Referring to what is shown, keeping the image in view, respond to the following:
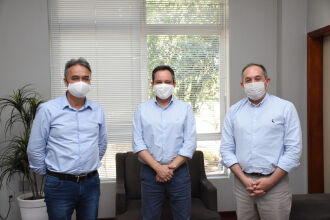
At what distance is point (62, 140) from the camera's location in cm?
208

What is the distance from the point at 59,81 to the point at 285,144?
2.60 meters

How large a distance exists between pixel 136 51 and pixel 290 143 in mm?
2195

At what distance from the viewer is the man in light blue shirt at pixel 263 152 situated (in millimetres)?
2094

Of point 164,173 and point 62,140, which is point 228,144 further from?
point 62,140

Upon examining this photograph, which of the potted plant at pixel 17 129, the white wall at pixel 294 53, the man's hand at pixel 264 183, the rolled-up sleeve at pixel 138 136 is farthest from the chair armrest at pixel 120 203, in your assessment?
the white wall at pixel 294 53

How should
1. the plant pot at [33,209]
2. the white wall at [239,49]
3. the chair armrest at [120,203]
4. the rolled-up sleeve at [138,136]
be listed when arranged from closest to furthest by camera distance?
the rolled-up sleeve at [138,136] < the chair armrest at [120,203] < the plant pot at [33,209] < the white wall at [239,49]

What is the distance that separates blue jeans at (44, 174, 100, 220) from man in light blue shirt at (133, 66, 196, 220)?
0.41 m

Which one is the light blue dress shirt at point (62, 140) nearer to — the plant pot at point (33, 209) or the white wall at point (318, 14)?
the plant pot at point (33, 209)

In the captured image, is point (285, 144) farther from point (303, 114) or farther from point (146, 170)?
point (303, 114)

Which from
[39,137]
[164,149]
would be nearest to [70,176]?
[39,137]

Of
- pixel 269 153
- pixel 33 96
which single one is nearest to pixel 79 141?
pixel 269 153

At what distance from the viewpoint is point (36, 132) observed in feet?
6.86

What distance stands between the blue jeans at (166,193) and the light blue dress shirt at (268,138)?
15.3 inches

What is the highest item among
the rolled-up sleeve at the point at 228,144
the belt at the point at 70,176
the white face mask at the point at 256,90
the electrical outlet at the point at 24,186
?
the white face mask at the point at 256,90
